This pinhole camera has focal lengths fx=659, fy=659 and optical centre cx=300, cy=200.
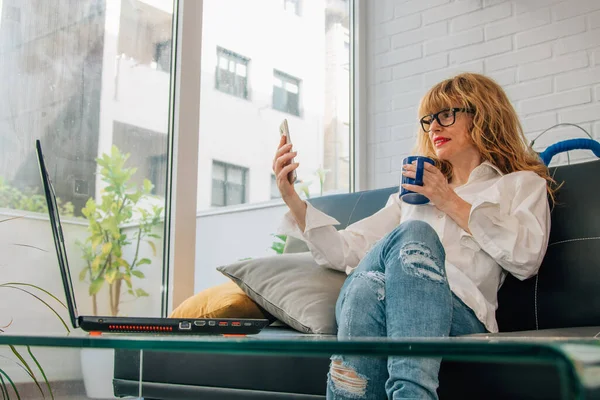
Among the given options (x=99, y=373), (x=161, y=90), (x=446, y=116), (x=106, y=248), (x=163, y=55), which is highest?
(x=163, y=55)

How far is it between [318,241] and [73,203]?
39.2 inches

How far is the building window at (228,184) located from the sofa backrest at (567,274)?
156 cm

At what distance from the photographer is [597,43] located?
2.84 m

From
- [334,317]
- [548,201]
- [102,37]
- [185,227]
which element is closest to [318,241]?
[334,317]

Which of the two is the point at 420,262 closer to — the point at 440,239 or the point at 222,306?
the point at 440,239

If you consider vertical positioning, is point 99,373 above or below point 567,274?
below

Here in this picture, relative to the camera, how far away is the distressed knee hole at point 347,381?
3.80 ft

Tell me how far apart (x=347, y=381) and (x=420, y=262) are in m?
0.28

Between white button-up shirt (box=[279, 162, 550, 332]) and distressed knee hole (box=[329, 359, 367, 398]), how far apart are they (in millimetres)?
453

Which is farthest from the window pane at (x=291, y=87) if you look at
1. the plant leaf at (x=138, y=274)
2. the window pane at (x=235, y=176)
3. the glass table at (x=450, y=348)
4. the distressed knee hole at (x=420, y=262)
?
the glass table at (x=450, y=348)

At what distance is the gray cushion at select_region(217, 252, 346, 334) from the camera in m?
1.66

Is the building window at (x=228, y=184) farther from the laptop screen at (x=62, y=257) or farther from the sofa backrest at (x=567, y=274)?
the laptop screen at (x=62, y=257)

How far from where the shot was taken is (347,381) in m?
1.16

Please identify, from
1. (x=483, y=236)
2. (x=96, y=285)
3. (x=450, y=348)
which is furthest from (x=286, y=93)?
(x=450, y=348)
